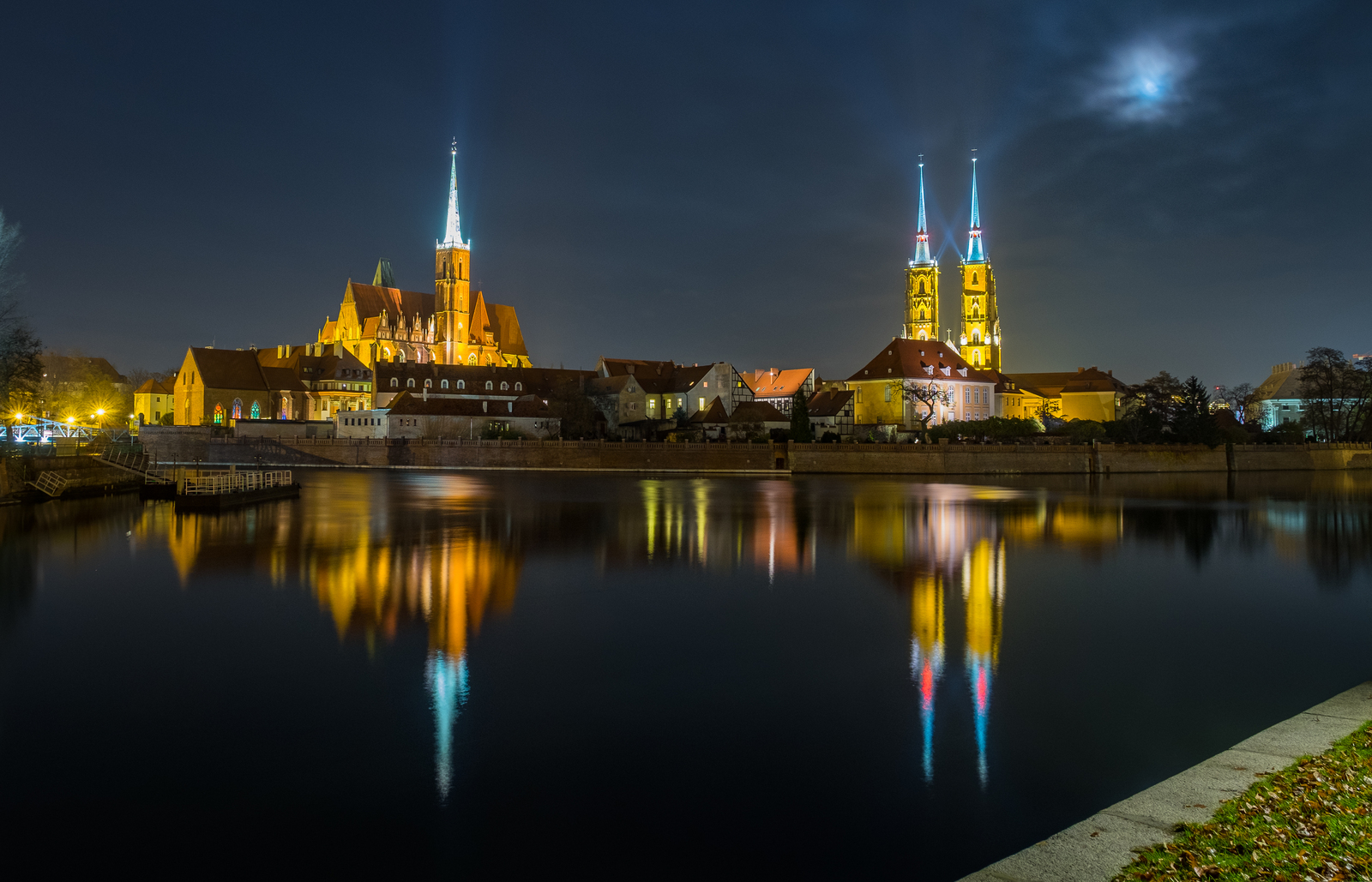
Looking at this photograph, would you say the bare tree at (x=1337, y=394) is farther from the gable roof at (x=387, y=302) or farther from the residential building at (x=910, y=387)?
the gable roof at (x=387, y=302)

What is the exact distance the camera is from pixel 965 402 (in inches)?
3162

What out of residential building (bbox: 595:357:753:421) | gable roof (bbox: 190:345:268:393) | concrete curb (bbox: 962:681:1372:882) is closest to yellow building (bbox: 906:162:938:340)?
residential building (bbox: 595:357:753:421)

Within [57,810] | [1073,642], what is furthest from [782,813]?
[1073,642]

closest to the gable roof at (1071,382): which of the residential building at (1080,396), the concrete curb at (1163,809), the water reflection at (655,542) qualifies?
the residential building at (1080,396)

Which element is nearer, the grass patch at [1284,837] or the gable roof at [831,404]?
the grass patch at [1284,837]

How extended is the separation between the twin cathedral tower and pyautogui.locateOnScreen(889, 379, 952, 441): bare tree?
32.8 meters

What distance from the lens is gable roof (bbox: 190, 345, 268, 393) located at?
80.2 m

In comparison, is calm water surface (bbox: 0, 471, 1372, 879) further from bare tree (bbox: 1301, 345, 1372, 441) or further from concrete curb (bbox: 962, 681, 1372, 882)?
bare tree (bbox: 1301, 345, 1372, 441)

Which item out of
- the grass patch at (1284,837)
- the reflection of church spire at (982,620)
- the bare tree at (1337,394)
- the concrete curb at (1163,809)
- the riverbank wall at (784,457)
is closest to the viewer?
the grass patch at (1284,837)

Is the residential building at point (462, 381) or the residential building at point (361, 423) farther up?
the residential building at point (462, 381)

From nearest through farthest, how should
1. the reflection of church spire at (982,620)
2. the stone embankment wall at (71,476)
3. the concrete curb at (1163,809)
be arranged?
1. the concrete curb at (1163,809)
2. the reflection of church spire at (982,620)
3. the stone embankment wall at (71,476)

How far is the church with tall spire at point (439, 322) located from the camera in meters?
97.8

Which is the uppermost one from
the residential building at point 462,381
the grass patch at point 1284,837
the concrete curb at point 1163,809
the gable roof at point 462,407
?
the residential building at point 462,381

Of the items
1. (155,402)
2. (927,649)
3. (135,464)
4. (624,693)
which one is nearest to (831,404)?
(135,464)
